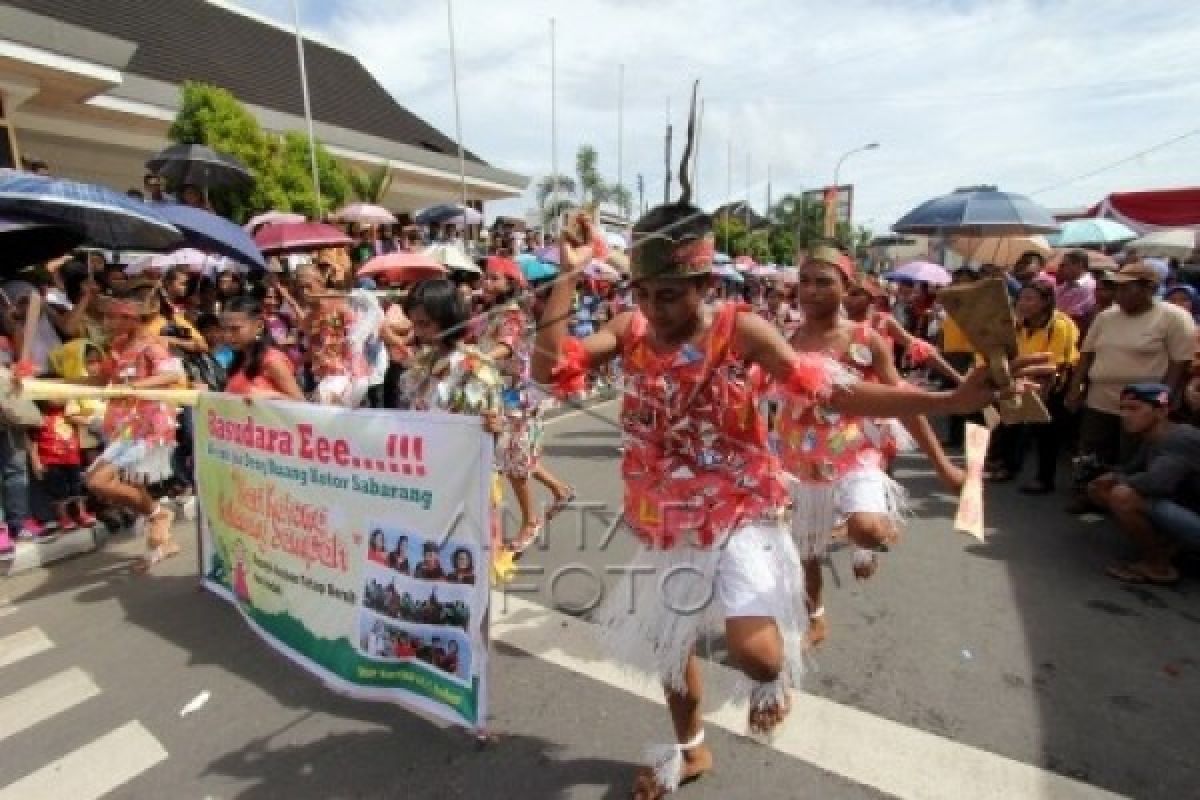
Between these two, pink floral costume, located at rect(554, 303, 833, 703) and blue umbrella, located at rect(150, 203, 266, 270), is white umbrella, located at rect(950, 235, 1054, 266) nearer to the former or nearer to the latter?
blue umbrella, located at rect(150, 203, 266, 270)

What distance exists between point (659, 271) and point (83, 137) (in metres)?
14.5

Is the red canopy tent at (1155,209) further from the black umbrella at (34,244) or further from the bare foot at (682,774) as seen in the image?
the black umbrella at (34,244)

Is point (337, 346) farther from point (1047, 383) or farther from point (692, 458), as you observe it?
point (1047, 383)

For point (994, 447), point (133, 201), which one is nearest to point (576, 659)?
point (133, 201)

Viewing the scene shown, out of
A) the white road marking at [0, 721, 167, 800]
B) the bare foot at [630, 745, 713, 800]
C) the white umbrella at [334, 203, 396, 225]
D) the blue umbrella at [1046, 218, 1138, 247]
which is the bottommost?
the white road marking at [0, 721, 167, 800]

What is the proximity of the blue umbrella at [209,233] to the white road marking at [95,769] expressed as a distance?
376cm

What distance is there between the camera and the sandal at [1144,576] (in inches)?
179

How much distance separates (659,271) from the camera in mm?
2285

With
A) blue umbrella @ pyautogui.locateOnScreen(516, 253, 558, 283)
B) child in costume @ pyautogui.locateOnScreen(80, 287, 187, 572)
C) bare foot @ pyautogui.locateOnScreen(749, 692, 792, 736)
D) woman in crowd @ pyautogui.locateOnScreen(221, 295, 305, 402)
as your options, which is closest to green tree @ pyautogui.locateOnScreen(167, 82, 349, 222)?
blue umbrella @ pyautogui.locateOnScreen(516, 253, 558, 283)

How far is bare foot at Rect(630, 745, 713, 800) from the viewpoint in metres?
2.55

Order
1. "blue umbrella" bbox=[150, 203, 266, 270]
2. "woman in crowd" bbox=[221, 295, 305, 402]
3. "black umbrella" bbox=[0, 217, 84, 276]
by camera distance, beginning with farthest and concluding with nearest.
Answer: "blue umbrella" bbox=[150, 203, 266, 270], "black umbrella" bbox=[0, 217, 84, 276], "woman in crowd" bbox=[221, 295, 305, 402]

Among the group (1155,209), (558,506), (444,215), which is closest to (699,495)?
(558,506)

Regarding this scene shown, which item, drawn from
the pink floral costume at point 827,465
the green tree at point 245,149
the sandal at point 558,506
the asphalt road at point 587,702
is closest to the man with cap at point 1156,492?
the asphalt road at point 587,702

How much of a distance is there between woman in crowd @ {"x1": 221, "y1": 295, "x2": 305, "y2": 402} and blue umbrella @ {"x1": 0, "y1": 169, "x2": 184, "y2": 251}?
3.44ft
